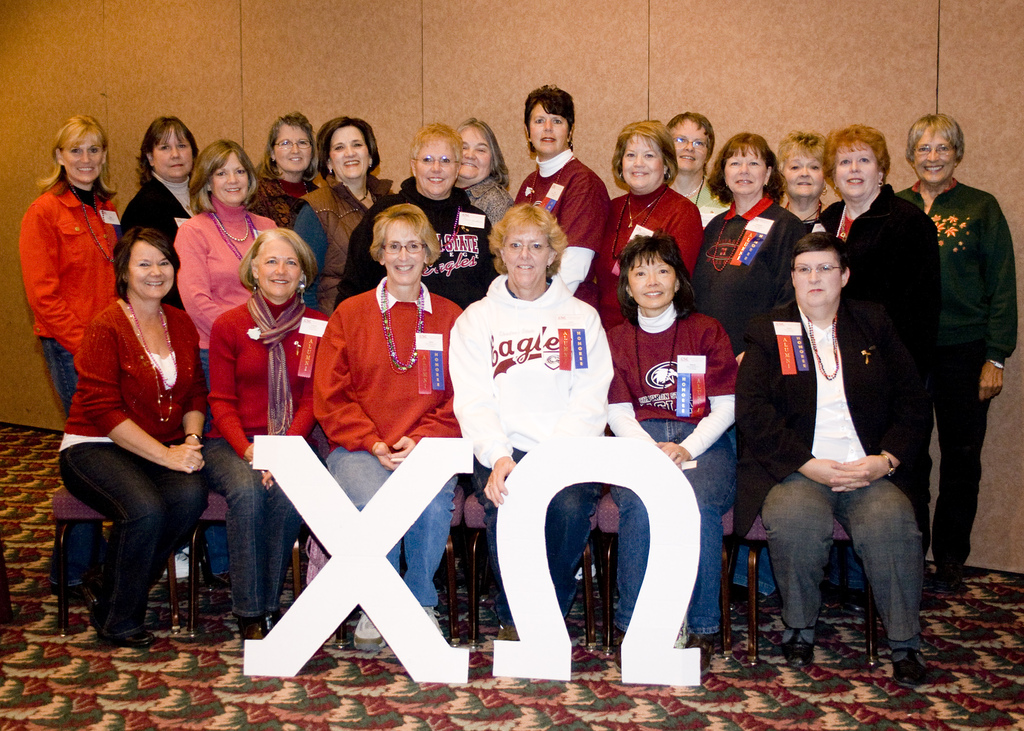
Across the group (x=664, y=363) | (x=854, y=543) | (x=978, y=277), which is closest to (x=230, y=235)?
(x=664, y=363)

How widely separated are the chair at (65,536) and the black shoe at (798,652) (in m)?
2.12

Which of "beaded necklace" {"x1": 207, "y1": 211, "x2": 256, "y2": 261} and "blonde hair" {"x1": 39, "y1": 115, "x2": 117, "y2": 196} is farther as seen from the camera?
"blonde hair" {"x1": 39, "y1": 115, "x2": 117, "y2": 196}

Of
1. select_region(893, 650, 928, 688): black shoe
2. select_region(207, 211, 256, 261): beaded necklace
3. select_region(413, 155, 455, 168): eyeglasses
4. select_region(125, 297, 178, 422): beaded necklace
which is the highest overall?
select_region(413, 155, 455, 168): eyeglasses

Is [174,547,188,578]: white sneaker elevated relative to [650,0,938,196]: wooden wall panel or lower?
lower

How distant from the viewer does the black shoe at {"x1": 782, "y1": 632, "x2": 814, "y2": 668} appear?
2748mm

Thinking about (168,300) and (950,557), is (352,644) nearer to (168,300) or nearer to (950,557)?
(168,300)

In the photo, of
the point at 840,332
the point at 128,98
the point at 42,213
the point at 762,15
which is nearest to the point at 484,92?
the point at 762,15

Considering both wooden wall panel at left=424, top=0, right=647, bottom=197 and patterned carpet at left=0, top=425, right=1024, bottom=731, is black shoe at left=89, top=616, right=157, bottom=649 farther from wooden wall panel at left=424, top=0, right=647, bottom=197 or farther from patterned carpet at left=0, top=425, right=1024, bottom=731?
wooden wall panel at left=424, top=0, right=647, bottom=197

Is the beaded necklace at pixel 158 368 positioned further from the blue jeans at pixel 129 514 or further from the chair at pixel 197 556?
the chair at pixel 197 556

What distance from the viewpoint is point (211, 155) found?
358 centimetres

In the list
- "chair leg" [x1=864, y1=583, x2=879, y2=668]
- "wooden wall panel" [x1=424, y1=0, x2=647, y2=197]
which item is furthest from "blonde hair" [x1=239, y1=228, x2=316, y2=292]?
"chair leg" [x1=864, y1=583, x2=879, y2=668]

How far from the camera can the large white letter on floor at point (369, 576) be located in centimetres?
264

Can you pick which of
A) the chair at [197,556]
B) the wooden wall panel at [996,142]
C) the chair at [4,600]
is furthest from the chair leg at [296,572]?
the wooden wall panel at [996,142]

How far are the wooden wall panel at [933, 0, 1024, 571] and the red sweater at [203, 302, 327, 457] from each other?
3.08 meters
